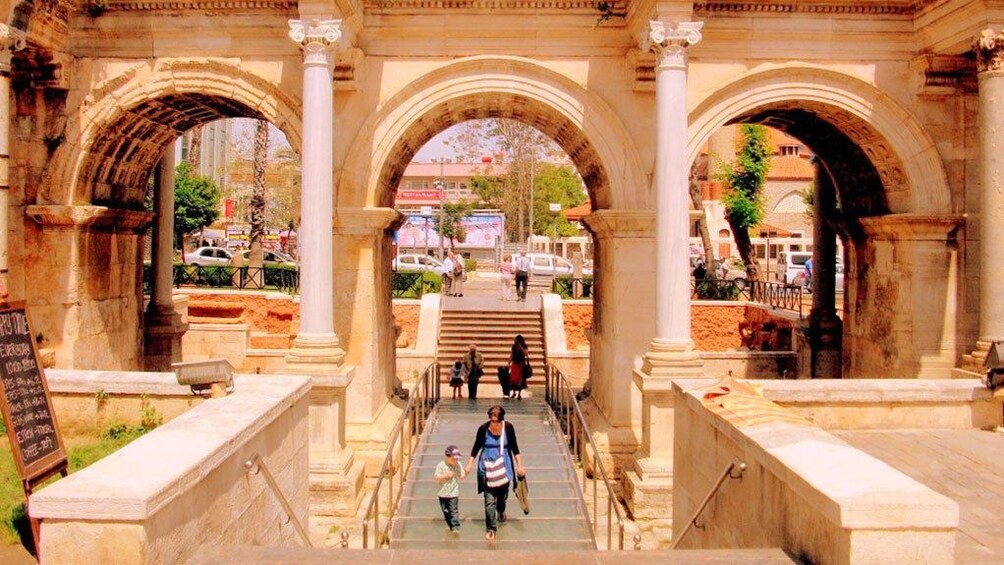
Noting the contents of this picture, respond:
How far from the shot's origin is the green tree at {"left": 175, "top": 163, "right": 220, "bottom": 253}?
1704 inches

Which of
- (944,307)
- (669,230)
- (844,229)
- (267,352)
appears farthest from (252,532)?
(267,352)

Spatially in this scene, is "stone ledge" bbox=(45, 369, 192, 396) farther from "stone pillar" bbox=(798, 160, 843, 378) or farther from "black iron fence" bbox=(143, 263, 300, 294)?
"black iron fence" bbox=(143, 263, 300, 294)

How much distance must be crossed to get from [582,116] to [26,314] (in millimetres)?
7362

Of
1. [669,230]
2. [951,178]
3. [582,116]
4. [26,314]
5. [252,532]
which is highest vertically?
[582,116]

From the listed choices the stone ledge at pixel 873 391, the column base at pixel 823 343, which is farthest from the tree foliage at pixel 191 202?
the stone ledge at pixel 873 391

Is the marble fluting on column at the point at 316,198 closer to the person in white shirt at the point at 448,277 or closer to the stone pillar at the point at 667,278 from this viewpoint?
the stone pillar at the point at 667,278

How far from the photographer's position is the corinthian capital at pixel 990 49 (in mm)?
10500

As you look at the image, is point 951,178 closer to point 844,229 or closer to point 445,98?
point 844,229

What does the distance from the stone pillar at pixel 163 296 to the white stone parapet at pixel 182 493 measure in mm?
9156

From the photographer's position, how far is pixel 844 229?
1412 cm

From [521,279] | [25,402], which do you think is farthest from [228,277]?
[25,402]

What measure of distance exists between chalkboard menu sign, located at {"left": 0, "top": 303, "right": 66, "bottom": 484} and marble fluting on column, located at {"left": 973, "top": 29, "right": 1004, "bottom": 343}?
10233mm

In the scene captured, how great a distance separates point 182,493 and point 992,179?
10118 mm

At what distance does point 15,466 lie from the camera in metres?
7.98
